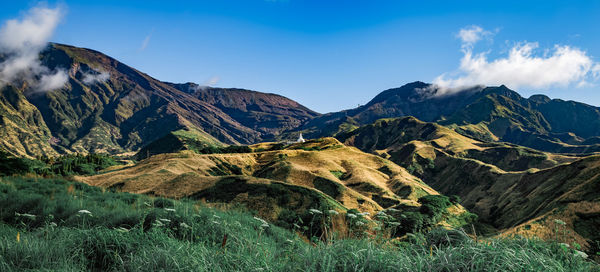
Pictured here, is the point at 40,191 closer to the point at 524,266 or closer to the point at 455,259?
the point at 455,259

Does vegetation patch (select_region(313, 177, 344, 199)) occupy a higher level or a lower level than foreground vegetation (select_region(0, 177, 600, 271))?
lower

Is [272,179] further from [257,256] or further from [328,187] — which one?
[257,256]

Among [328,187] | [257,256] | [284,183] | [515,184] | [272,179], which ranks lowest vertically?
[515,184]

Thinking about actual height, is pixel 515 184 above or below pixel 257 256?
below

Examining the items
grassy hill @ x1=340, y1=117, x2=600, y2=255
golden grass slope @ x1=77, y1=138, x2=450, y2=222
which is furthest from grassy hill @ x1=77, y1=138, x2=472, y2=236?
grassy hill @ x1=340, y1=117, x2=600, y2=255

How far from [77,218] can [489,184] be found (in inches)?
4107

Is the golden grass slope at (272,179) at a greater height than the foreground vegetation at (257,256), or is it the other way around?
the foreground vegetation at (257,256)

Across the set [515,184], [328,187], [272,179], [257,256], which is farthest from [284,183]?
[515,184]

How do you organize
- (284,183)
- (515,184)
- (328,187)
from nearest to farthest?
(284,183) < (328,187) < (515,184)

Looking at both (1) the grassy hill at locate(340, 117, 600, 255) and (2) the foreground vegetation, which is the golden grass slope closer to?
(2) the foreground vegetation

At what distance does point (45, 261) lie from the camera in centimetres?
584

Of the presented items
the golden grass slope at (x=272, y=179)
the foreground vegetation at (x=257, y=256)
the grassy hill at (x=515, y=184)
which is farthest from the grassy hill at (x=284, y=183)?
the grassy hill at (x=515, y=184)

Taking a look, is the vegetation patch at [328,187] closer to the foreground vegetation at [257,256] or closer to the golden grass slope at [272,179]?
the golden grass slope at [272,179]

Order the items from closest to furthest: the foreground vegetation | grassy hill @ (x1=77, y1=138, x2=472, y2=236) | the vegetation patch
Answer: the foreground vegetation, grassy hill @ (x1=77, y1=138, x2=472, y2=236), the vegetation patch
